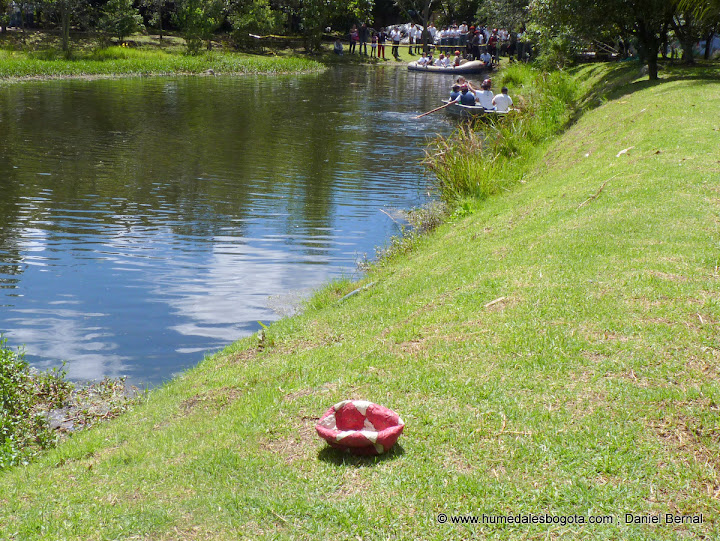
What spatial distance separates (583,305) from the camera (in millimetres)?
6234

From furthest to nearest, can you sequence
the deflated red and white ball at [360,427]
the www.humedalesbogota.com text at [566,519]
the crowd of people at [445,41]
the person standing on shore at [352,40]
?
the person standing on shore at [352,40] < the crowd of people at [445,41] < the deflated red and white ball at [360,427] < the www.humedalesbogota.com text at [566,519]

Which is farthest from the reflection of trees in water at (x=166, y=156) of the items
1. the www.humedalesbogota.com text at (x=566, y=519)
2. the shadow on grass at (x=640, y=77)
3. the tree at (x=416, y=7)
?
the tree at (x=416, y=7)

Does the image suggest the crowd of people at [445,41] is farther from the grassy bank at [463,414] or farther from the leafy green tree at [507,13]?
the grassy bank at [463,414]

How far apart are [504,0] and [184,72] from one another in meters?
20.5

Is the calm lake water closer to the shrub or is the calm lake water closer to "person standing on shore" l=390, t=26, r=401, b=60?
the shrub

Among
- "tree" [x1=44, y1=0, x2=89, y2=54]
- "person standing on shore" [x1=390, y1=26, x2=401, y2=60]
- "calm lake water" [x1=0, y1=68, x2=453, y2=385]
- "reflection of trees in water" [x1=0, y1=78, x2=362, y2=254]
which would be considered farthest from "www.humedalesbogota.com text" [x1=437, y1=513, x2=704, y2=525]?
"person standing on shore" [x1=390, y1=26, x2=401, y2=60]

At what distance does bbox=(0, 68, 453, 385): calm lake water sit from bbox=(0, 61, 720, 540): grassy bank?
1.75 metres

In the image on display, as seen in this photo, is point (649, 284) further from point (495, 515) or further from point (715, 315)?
point (495, 515)

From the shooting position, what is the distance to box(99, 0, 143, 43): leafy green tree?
46375 mm

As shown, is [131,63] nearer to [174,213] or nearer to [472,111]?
[472,111]

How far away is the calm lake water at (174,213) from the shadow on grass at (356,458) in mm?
3659

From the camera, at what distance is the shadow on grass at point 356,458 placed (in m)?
4.60

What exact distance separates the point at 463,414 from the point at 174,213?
10.7 meters

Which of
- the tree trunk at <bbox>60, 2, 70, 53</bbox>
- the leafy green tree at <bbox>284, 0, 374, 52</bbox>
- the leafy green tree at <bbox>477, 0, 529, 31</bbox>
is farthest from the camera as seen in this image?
the leafy green tree at <bbox>284, 0, 374, 52</bbox>
